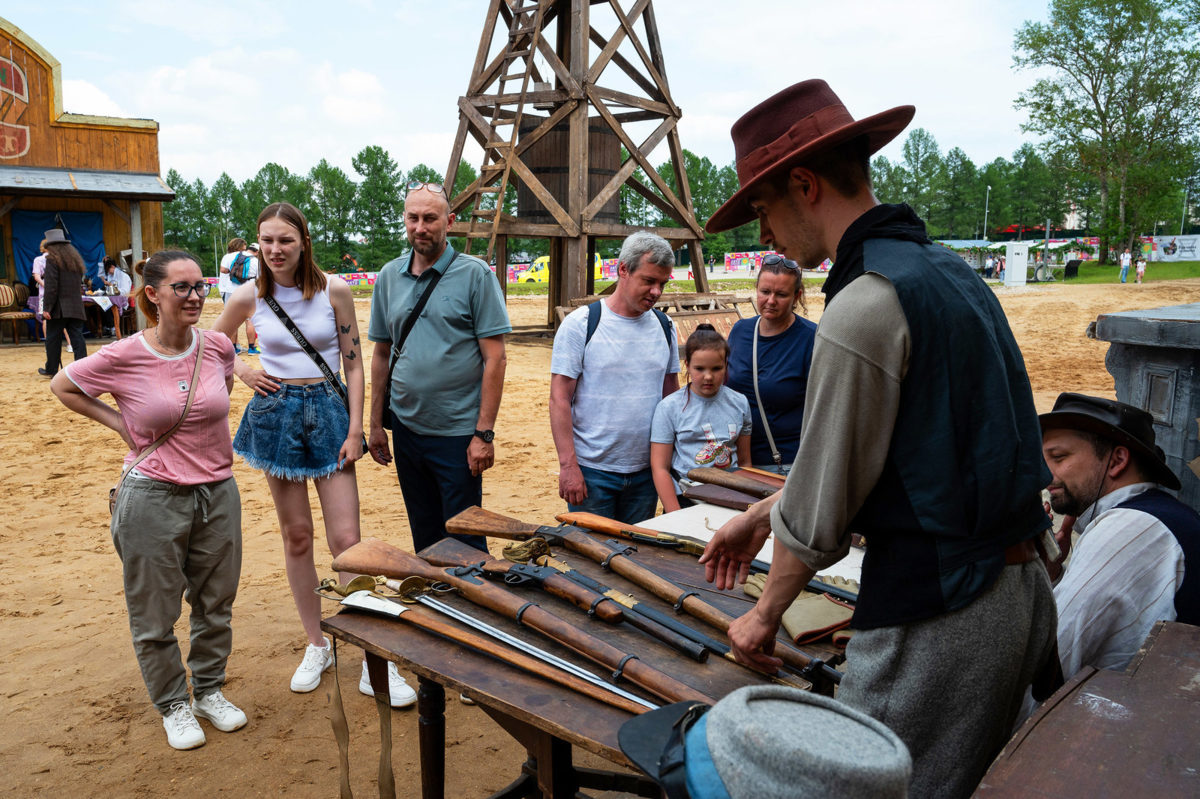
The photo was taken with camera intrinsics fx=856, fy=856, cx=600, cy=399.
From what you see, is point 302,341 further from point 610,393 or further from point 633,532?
point 633,532

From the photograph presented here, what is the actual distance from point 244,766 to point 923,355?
3.21 m

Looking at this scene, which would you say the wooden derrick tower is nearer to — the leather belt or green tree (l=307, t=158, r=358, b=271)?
the leather belt

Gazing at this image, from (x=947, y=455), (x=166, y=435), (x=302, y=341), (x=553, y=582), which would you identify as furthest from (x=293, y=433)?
(x=947, y=455)

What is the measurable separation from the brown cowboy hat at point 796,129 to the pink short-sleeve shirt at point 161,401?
2584 millimetres

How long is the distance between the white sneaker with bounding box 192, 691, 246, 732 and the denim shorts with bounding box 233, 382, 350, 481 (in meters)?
1.02

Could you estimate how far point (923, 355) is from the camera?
1.55 m

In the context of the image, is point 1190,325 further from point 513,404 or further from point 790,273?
point 513,404

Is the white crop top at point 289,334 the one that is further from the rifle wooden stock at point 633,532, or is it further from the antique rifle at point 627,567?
the rifle wooden stock at point 633,532

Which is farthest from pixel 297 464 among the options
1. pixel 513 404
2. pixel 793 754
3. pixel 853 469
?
pixel 513 404

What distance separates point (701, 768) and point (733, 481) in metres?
2.52

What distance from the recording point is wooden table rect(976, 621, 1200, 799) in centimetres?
142

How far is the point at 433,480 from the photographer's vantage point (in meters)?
4.17

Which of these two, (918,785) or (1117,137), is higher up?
(1117,137)

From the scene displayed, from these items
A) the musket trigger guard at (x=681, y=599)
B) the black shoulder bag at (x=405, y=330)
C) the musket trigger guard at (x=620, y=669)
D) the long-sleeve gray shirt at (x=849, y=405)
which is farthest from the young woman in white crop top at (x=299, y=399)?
the long-sleeve gray shirt at (x=849, y=405)
